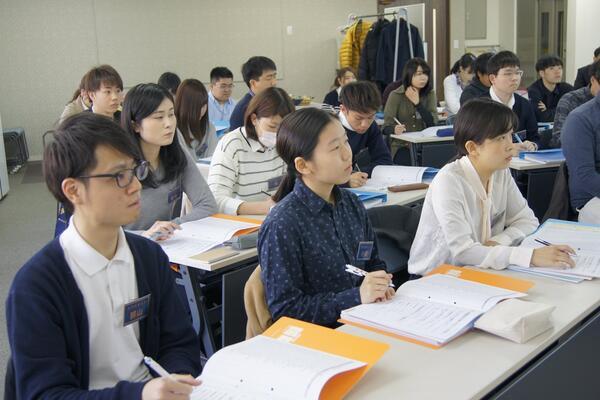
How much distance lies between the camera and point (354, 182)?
138 inches

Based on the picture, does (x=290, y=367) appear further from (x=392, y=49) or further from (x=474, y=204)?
(x=392, y=49)

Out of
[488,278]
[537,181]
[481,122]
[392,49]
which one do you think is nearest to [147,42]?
[392,49]

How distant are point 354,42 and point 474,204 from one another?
716 centimetres

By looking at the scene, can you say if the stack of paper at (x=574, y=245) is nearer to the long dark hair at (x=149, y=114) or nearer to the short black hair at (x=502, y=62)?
the long dark hair at (x=149, y=114)

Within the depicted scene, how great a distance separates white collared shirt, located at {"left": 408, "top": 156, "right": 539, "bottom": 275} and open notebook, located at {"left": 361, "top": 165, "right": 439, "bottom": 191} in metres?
1.00

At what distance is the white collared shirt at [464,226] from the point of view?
2195 mm

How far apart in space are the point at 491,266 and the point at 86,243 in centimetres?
135

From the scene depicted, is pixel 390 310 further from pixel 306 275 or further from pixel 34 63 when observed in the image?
pixel 34 63

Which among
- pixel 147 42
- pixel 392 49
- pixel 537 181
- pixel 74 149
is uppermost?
pixel 147 42

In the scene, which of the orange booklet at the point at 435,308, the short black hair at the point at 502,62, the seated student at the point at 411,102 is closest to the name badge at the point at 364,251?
the orange booklet at the point at 435,308

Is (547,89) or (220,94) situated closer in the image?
(547,89)

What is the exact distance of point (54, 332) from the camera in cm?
128

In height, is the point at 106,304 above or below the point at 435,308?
above

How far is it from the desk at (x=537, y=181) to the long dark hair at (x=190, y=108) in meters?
2.11
